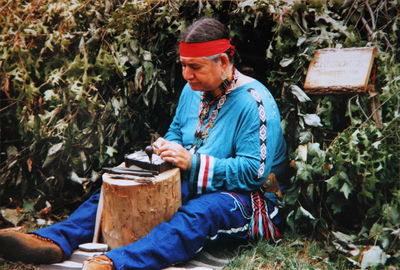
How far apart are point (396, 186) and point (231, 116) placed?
3.27 ft

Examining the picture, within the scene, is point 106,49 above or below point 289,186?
above

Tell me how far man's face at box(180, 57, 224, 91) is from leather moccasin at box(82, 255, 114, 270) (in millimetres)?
1110

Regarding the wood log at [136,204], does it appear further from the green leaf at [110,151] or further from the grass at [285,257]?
the green leaf at [110,151]

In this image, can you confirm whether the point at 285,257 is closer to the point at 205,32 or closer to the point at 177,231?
the point at 177,231

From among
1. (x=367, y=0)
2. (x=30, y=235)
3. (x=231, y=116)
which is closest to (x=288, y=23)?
(x=367, y=0)

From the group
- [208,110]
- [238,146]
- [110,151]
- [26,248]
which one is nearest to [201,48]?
[208,110]

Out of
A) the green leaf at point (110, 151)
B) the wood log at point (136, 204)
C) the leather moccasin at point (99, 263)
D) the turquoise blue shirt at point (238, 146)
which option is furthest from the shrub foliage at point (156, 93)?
the leather moccasin at point (99, 263)

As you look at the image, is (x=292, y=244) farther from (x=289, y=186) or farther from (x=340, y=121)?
(x=340, y=121)

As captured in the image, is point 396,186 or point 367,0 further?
point 367,0

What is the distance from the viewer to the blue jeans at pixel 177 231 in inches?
107

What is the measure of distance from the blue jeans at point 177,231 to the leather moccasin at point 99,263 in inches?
1.0

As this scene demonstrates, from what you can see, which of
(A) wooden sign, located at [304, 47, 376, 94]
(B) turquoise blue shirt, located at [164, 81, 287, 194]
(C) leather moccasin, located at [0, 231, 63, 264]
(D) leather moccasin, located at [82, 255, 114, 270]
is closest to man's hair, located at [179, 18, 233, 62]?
(B) turquoise blue shirt, located at [164, 81, 287, 194]

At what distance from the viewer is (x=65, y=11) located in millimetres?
4008

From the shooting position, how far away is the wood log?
2.83 meters
